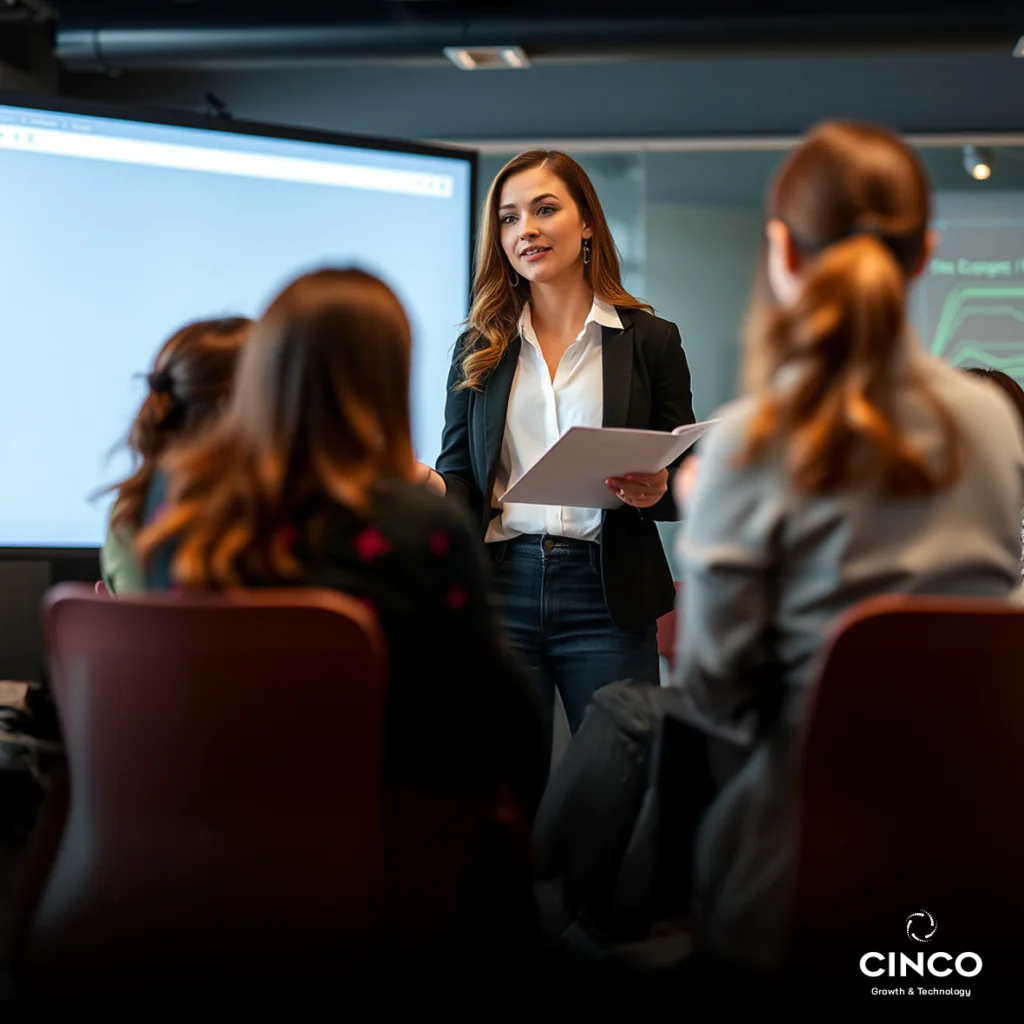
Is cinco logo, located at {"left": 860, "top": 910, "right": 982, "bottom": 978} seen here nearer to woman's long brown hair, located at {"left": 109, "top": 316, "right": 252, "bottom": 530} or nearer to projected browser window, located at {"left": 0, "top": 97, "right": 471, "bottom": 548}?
woman's long brown hair, located at {"left": 109, "top": 316, "right": 252, "bottom": 530}

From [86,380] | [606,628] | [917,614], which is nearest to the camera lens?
[917,614]

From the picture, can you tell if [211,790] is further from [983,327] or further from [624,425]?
[983,327]

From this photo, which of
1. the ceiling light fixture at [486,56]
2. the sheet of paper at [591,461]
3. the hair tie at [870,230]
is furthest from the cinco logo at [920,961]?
the ceiling light fixture at [486,56]

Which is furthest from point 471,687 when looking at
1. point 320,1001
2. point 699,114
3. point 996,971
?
point 699,114

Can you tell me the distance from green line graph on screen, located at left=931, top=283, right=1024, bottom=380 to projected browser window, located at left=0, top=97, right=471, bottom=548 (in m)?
2.23

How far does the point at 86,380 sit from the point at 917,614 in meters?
2.26

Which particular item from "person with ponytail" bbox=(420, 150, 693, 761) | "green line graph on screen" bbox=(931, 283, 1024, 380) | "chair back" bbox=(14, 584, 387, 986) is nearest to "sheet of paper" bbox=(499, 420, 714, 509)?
"person with ponytail" bbox=(420, 150, 693, 761)

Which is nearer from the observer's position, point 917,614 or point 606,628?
point 917,614

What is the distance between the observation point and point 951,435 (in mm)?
1125

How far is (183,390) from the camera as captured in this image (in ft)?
5.51

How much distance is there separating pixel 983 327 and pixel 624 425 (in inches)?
104

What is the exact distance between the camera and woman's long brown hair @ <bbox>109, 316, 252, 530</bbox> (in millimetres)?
1651

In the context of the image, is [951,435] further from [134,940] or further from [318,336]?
[134,940]

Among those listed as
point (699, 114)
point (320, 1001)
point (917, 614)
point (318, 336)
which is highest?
point (699, 114)
